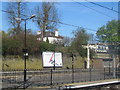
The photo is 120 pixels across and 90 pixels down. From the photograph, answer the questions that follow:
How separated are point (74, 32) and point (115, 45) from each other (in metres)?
25.4

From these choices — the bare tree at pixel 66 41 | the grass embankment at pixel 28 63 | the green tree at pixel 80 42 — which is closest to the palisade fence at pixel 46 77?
the grass embankment at pixel 28 63

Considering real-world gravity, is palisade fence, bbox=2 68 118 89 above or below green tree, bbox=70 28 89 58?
below

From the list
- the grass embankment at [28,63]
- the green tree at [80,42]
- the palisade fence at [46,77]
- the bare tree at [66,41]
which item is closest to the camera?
the palisade fence at [46,77]

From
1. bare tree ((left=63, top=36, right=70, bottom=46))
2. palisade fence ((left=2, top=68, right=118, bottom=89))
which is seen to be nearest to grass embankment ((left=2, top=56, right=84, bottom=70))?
bare tree ((left=63, top=36, right=70, bottom=46))

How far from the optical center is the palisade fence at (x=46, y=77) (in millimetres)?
9034

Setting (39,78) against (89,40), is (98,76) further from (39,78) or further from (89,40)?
(89,40)

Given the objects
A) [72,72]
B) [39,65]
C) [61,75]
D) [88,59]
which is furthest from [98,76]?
[88,59]

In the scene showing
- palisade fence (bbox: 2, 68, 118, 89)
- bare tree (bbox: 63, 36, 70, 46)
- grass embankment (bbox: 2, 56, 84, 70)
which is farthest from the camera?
bare tree (bbox: 63, 36, 70, 46)

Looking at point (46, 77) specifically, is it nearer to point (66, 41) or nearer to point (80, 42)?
point (80, 42)

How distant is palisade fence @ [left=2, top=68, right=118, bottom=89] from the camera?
9.03 meters

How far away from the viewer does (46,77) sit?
10398 mm

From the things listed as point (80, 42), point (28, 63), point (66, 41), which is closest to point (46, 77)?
point (28, 63)

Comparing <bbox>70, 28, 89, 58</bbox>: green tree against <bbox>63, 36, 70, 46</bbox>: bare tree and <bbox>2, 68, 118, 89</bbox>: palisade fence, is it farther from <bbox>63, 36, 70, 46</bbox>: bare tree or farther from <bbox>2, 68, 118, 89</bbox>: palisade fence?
<bbox>2, 68, 118, 89</bbox>: palisade fence

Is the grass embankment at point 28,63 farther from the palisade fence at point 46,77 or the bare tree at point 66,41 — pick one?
the palisade fence at point 46,77
